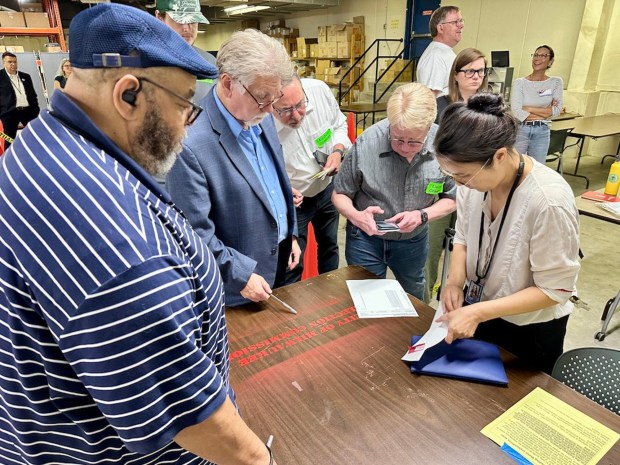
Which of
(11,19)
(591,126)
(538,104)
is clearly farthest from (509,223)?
(11,19)

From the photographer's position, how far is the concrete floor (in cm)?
249

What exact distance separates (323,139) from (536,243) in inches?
52.4

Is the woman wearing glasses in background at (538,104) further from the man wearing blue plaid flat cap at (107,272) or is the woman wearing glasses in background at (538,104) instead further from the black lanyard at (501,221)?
the man wearing blue plaid flat cap at (107,272)

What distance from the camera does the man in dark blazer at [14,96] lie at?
188 inches

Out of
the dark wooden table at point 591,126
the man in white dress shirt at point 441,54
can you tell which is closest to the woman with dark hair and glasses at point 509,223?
the man in white dress shirt at point 441,54

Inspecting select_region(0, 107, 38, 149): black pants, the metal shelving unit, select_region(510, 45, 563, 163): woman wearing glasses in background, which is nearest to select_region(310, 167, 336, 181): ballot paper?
select_region(510, 45, 563, 163): woman wearing glasses in background

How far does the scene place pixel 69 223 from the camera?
0.51 metres

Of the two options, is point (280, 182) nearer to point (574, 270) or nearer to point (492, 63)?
point (574, 270)

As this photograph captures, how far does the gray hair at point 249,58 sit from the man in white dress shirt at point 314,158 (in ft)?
2.13

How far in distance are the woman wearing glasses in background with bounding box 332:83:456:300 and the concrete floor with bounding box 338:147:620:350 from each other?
677 millimetres

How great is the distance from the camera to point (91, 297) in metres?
0.51

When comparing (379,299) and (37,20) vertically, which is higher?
(37,20)

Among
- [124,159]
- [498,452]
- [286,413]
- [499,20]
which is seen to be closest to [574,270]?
[498,452]

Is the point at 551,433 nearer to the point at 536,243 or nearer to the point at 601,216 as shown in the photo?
the point at 536,243
